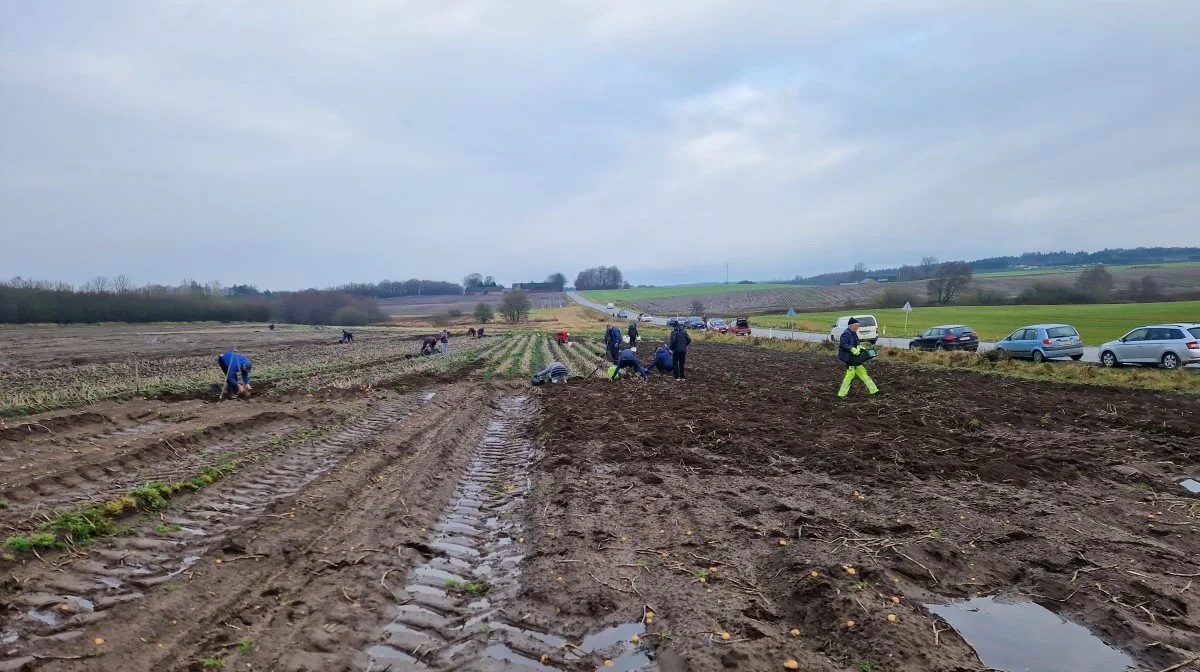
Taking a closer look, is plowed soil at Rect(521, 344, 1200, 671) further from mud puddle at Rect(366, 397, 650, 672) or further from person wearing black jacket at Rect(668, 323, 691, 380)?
person wearing black jacket at Rect(668, 323, 691, 380)

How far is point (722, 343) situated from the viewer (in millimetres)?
42156

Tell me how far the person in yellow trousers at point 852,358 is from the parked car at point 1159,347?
10.8 metres

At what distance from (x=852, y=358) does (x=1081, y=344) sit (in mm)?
14670

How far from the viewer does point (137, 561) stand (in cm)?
531

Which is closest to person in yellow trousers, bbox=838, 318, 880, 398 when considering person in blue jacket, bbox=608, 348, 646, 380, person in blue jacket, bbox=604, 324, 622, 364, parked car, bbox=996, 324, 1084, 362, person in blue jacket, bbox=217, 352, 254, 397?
person in blue jacket, bbox=608, 348, 646, 380

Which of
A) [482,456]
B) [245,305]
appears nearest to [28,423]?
[482,456]

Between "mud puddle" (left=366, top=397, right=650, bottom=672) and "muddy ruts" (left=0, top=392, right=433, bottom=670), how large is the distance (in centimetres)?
198

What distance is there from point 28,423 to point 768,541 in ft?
39.8

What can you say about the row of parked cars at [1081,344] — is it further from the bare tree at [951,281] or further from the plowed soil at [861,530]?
the bare tree at [951,281]

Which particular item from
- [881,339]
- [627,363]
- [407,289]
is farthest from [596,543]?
[407,289]

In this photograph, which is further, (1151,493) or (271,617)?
(1151,493)

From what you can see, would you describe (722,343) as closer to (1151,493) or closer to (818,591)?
(1151,493)

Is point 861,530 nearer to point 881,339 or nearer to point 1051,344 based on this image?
point 1051,344

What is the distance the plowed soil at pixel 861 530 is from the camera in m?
4.14
